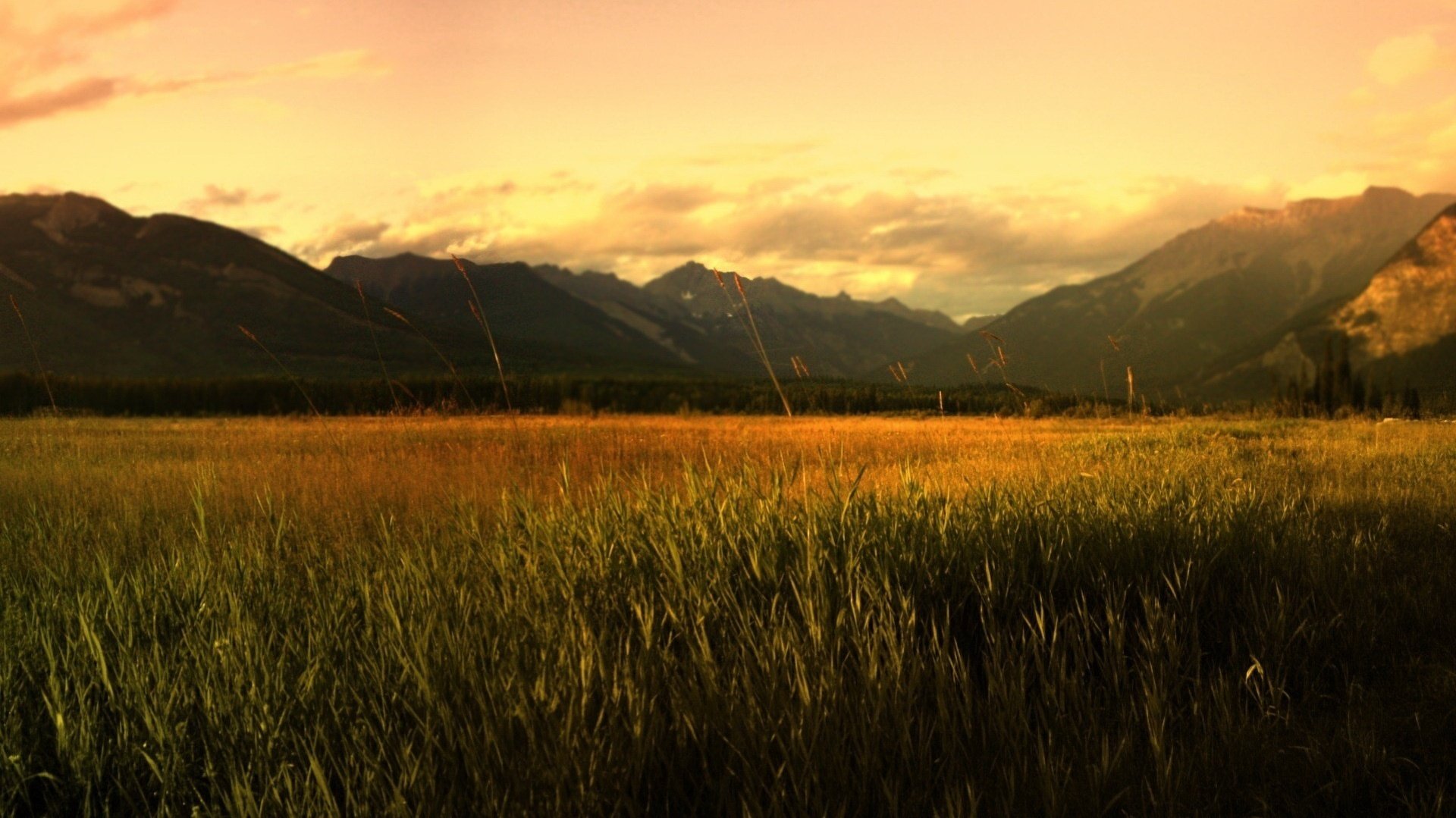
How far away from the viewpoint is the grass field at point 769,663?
3.25m

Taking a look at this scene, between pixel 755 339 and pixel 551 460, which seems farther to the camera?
pixel 551 460

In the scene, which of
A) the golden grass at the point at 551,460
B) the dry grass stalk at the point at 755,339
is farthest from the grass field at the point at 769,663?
the golden grass at the point at 551,460

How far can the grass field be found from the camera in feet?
10.7

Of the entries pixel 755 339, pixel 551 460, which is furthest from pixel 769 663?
pixel 551 460

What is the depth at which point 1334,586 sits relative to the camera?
597 centimetres

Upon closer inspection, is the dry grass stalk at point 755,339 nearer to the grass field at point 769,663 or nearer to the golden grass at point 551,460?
the golden grass at point 551,460

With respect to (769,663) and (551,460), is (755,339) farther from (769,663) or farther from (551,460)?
(551,460)

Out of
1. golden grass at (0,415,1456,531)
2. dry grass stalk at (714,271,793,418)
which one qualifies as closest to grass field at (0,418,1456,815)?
dry grass stalk at (714,271,793,418)

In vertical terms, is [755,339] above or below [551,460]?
above

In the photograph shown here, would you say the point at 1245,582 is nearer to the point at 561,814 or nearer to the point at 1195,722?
the point at 1195,722

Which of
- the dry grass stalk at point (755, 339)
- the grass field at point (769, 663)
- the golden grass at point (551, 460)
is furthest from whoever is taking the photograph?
the golden grass at point (551, 460)

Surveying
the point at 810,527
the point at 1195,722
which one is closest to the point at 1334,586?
the point at 1195,722

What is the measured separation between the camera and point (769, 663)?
3.73m

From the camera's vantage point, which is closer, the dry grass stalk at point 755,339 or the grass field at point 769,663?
the grass field at point 769,663
